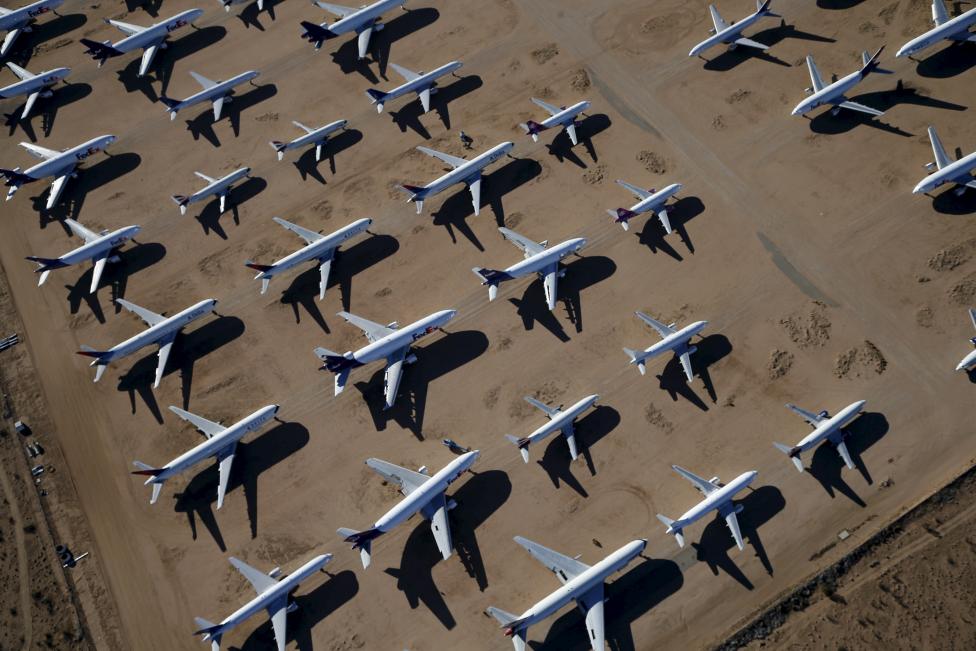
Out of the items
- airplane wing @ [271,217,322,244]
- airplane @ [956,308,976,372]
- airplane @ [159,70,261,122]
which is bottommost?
airplane @ [956,308,976,372]

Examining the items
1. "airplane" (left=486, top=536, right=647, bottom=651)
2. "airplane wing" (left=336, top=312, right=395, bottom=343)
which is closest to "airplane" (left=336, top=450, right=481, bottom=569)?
"airplane" (left=486, top=536, right=647, bottom=651)

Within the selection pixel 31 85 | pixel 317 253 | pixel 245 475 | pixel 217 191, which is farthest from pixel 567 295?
pixel 31 85

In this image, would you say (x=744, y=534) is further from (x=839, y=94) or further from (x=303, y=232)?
(x=303, y=232)

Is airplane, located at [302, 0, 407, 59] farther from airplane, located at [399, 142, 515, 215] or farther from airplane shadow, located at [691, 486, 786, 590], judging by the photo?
airplane shadow, located at [691, 486, 786, 590]

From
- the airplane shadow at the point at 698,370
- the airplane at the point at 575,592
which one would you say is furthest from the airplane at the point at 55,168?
the airplane shadow at the point at 698,370

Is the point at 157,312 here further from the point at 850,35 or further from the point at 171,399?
the point at 850,35

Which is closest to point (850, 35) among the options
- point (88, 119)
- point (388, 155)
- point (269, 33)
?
point (388, 155)
